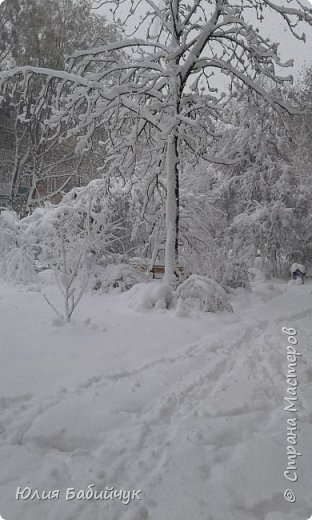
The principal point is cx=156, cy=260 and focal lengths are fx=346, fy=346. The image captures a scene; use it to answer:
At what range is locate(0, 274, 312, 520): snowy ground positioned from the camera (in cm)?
180

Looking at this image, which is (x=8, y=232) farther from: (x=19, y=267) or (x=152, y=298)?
(x=152, y=298)

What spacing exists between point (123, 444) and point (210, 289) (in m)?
4.30

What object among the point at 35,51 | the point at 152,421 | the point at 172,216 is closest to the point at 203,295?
the point at 172,216

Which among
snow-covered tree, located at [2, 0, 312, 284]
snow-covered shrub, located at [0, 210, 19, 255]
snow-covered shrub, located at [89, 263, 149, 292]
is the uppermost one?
snow-covered tree, located at [2, 0, 312, 284]

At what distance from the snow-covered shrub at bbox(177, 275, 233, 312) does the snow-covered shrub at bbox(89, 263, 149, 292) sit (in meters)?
2.48

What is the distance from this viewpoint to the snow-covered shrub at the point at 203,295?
243 inches

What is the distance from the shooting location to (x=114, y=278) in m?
8.65

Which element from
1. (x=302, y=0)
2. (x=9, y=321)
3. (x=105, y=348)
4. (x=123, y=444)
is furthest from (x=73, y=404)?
(x=302, y=0)

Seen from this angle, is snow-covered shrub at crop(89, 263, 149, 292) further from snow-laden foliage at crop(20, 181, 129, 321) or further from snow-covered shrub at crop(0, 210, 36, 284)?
snow-covered shrub at crop(0, 210, 36, 284)

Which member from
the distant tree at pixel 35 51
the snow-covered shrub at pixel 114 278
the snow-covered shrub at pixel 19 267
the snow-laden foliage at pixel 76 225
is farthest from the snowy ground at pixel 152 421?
the distant tree at pixel 35 51

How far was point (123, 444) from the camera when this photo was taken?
225cm

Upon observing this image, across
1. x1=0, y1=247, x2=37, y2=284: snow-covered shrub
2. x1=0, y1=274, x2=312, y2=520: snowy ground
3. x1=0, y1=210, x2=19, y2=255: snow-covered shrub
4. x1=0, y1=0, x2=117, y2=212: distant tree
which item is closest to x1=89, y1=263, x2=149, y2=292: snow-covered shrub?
x1=0, y1=247, x2=37, y2=284: snow-covered shrub

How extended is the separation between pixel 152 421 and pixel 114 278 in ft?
20.4

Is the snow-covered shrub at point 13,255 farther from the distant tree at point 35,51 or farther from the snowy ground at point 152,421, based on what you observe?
the snowy ground at point 152,421
